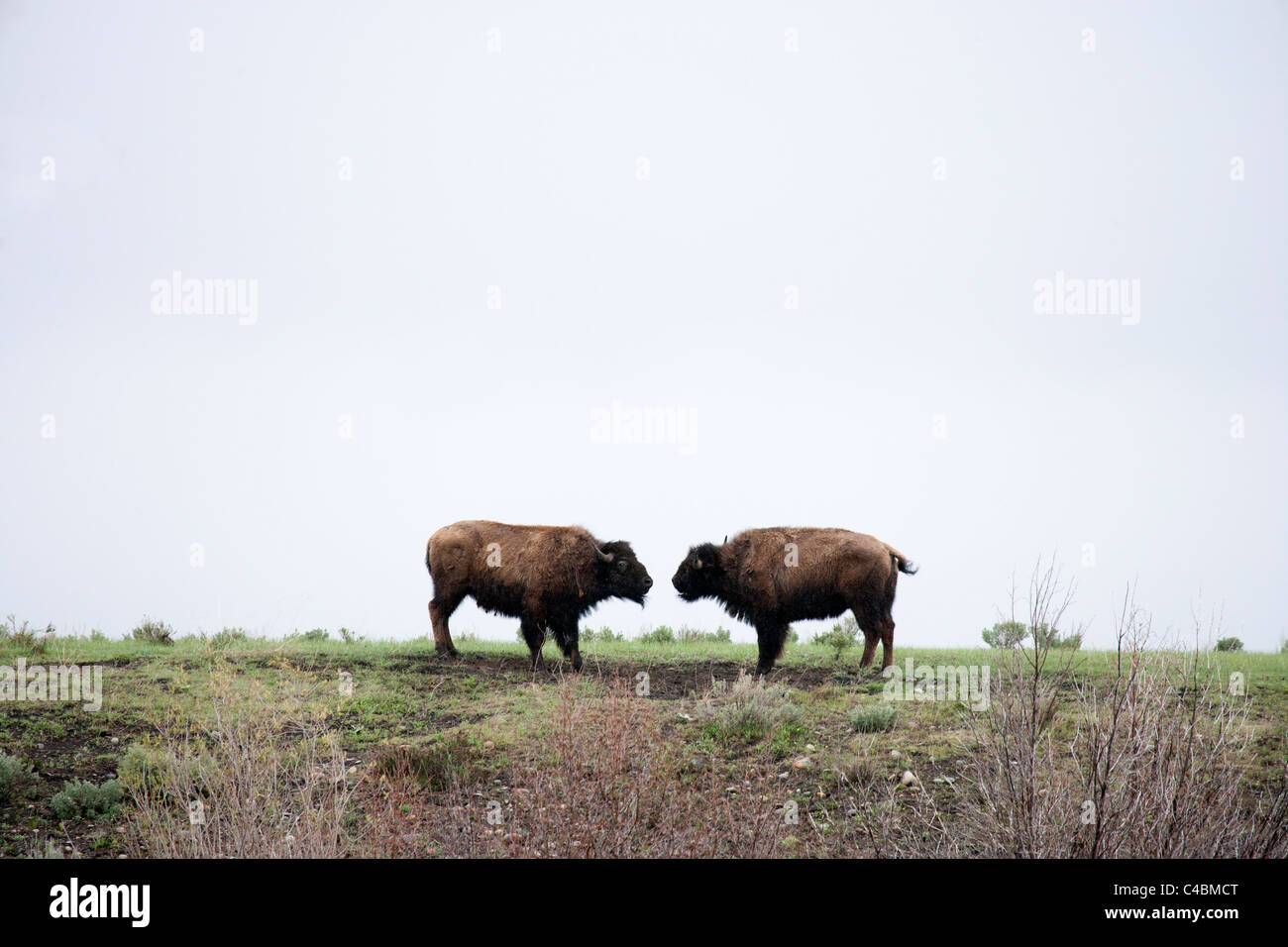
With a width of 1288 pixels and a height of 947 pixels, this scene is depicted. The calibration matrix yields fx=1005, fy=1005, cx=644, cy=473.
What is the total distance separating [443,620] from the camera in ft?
50.4

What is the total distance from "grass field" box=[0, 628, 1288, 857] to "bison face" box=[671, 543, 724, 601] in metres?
1.32

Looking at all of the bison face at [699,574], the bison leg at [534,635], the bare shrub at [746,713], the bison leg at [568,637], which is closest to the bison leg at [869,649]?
the bison face at [699,574]

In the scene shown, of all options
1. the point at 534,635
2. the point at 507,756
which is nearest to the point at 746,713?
the point at 507,756

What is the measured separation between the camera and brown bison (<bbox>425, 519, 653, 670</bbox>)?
1485 centimetres

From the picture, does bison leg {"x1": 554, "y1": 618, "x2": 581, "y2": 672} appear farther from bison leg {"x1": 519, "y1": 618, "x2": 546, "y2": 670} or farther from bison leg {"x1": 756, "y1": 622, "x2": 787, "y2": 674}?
bison leg {"x1": 756, "y1": 622, "x2": 787, "y2": 674}

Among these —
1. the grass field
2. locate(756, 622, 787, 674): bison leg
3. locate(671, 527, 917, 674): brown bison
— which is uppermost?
locate(671, 527, 917, 674): brown bison

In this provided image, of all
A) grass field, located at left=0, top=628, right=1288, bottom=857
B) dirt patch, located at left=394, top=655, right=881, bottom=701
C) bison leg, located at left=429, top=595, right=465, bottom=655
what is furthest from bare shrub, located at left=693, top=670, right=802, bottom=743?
bison leg, located at left=429, top=595, right=465, bottom=655

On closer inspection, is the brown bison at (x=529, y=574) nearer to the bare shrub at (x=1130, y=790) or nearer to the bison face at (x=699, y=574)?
the bison face at (x=699, y=574)

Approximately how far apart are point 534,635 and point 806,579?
4081 millimetres

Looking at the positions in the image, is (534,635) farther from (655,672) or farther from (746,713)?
(746,713)

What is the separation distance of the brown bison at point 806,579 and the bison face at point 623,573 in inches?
37.8
